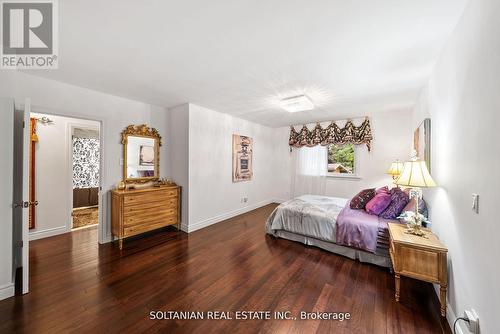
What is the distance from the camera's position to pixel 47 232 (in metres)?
3.38

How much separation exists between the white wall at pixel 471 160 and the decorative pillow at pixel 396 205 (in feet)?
2.38

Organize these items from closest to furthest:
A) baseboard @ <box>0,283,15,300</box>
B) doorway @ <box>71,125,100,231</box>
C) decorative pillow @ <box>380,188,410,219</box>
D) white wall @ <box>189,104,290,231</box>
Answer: baseboard @ <box>0,283,15,300</box>
decorative pillow @ <box>380,188,410,219</box>
white wall @ <box>189,104,290,231</box>
doorway @ <box>71,125,100,231</box>

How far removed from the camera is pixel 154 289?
6.75 feet

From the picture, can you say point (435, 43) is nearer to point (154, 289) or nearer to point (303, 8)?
point (303, 8)

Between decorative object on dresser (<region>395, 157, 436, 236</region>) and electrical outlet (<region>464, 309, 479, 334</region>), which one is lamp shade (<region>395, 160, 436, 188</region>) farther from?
→ electrical outlet (<region>464, 309, 479, 334</region>)

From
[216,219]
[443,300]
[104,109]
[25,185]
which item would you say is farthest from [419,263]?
[104,109]

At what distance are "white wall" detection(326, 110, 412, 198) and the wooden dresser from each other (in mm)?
4111

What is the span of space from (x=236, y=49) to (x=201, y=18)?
0.47 meters

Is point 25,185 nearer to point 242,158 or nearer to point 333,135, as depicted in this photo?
point 242,158

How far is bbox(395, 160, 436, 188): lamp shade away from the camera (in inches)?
73.2

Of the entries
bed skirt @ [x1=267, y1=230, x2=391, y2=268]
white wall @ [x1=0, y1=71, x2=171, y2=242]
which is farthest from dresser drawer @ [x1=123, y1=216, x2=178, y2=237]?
bed skirt @ [x1=267, y1=230, x2=391, y2=268]

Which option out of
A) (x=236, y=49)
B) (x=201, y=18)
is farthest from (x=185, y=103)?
(x=201, y=18)

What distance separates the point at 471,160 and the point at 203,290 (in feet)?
8.29

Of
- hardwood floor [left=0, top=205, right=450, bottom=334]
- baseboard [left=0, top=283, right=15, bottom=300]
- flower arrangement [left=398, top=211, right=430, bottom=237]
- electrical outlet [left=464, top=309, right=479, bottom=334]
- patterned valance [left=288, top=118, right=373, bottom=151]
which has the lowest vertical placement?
hardwood floor [left=0, top=205, right=450, bottom=334]
